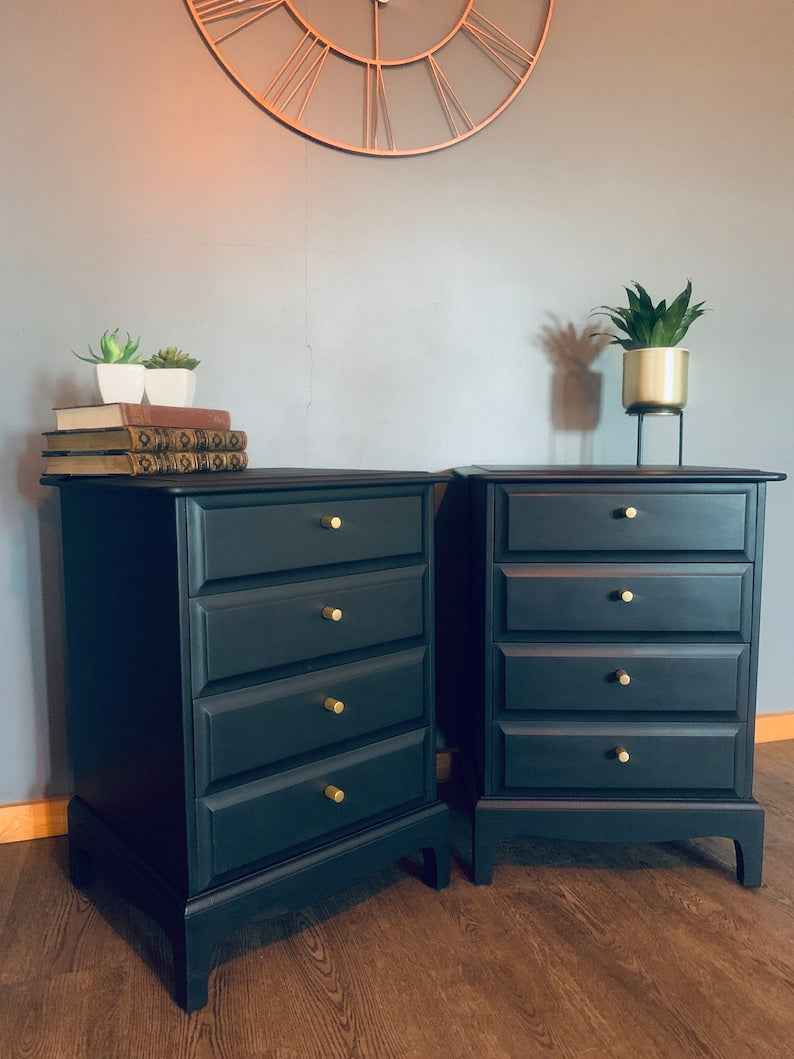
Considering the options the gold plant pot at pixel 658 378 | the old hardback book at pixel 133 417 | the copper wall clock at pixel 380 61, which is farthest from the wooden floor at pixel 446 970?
the copper wall clock at pixel 380 61

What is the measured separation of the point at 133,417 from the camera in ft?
4.07

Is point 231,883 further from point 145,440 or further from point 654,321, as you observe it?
point 654,321

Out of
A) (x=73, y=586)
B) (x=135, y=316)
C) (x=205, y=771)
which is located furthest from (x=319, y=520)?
(x=135, y=316)

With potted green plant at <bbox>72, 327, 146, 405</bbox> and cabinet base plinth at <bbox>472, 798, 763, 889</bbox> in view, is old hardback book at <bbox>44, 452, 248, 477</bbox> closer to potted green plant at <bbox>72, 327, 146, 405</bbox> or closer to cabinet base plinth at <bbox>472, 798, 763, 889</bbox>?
potted green plant at <bbox>72, 327, 146, 405</bbox>

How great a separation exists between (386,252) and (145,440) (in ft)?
2.74

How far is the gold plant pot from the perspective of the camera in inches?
68.1

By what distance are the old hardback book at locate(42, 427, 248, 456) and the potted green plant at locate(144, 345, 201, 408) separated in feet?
0.39

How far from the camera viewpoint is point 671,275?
2.02 meters

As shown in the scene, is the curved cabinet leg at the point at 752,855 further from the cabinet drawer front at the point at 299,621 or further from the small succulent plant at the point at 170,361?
the small succulent plant at the point at 170,361

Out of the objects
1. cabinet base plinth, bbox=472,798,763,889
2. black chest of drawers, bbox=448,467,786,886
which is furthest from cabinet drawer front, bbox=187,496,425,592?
cabinet base plinth, bbox=472,798,763,889

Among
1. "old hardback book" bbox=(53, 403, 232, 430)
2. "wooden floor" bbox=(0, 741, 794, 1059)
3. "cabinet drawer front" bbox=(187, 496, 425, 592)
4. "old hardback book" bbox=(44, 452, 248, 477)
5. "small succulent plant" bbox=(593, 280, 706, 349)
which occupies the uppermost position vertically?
"small succulent plant" bbox=(593, 280, 706, 349)

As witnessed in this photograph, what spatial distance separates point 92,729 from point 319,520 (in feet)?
1.95

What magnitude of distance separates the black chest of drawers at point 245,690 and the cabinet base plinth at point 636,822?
0.45 feet

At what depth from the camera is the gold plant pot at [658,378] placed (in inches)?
68.1
